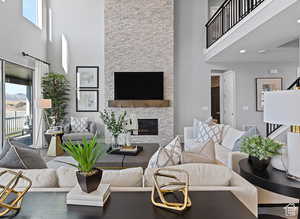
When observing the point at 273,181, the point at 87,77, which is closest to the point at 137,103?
the point at 87,77

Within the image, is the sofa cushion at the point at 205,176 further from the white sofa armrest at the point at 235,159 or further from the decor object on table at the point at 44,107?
the decor object on table at the point at 44,107

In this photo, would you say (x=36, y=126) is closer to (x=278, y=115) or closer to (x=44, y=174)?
(x=44, y=174)

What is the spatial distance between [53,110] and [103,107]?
144cm

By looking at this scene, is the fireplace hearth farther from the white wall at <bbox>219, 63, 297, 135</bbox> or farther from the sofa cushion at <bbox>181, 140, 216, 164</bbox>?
the sofa cushion at <bbox>181, 140, 216, 164</bbox>

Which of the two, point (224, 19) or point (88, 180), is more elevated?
point (224, 19)

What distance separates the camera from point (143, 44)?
669 cm

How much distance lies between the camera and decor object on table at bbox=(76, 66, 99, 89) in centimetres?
717

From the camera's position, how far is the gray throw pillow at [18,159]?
5.95 ft

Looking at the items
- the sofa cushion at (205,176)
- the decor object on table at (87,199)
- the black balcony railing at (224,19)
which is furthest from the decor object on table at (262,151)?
the black balcony railing at (224,19)

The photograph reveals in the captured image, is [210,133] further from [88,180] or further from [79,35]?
[79,35]

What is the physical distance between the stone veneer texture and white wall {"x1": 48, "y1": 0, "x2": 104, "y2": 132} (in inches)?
24.9

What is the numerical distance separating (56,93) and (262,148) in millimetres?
6131

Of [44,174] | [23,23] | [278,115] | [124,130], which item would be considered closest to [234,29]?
[124,130]

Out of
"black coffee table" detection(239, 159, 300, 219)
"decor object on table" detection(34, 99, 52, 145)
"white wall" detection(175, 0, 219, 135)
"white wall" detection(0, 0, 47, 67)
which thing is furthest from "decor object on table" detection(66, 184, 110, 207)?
"white wall" detection(175, 0, 219, 135)
